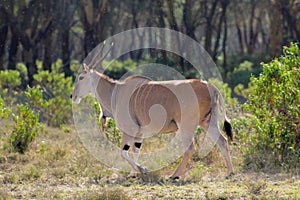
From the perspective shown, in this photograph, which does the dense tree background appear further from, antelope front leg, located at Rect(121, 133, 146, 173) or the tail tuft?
antelope front leg, located at Rect(121, 133, 146, 173)

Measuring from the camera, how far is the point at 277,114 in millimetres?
9039

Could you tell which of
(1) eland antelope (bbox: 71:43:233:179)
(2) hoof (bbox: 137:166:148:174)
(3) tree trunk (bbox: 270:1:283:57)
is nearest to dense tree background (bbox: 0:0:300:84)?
(3) tree trunk (bbox: 270:1:283:57)

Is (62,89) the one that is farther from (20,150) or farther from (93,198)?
(93,198)

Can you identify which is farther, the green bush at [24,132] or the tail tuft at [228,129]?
the green bush at [24,132]

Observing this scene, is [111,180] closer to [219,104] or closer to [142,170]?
[142,170]

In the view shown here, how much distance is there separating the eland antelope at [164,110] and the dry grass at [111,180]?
355mm

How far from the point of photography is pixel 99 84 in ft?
30.1

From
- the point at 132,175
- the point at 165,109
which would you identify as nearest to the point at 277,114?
the point at 165,109

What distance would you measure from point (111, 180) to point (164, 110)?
1.15m

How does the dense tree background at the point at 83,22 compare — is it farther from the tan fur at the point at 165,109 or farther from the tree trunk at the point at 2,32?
the tan fur at the point at 165,109

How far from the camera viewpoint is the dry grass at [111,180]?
699 cm

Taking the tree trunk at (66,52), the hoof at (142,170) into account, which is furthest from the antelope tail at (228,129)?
the tree trunk at (66,52)

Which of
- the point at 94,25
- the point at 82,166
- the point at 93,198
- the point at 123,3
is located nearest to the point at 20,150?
the point at 82,166

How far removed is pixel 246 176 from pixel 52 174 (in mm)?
2576
